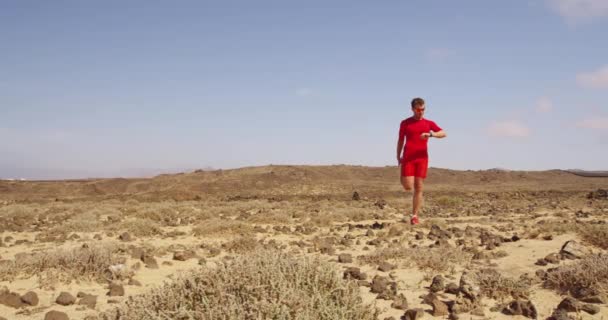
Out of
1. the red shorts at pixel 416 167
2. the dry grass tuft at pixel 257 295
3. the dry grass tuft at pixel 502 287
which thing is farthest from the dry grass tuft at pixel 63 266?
the red shorts at pixel 416 167

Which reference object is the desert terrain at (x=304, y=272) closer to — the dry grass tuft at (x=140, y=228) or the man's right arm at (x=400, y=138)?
the dry grass tuft at (x=140, y=228)

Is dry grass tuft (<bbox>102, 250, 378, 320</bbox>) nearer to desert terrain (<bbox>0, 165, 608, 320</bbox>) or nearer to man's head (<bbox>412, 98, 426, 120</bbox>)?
desert terrain (<bbox>0, 165, 608, 320</bbox>)

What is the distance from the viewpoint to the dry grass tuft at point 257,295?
8.75 feet

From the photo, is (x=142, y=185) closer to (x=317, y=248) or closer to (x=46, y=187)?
(x=46, y=187)

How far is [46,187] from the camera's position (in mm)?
40656

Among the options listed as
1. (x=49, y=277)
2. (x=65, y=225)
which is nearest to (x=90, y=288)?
(x=49, y=277)

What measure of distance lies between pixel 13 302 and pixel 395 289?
4.21 meters

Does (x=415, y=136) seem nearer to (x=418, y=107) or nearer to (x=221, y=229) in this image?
(x=418, y=107)

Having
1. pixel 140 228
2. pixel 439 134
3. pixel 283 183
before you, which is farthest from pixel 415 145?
pixel 283 183

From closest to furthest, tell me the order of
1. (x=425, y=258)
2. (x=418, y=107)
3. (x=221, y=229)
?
(x=425, y=258), (x=418, y=107), (x=221, y=229)

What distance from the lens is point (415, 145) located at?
9.09m

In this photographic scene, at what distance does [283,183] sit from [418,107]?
102 ft

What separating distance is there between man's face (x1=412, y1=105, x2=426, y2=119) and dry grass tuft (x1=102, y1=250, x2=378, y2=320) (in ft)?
20.7

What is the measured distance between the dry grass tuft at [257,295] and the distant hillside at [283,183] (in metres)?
23.9
